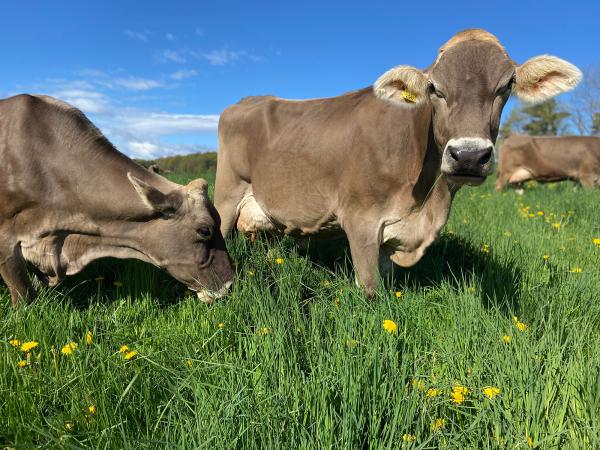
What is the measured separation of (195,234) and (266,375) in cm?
207

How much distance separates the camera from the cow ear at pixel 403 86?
3.20 meters

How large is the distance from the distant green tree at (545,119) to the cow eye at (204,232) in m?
49.9

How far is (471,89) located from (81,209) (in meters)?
3.21

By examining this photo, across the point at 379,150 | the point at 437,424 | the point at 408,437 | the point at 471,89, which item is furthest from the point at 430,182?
the point at 408,437

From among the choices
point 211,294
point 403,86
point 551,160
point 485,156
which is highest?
point 551,160

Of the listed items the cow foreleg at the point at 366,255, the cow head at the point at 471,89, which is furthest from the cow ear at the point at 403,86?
the cow foreleg at the point at 366,255

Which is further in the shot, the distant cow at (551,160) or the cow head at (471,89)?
the distant cow at (551,160)

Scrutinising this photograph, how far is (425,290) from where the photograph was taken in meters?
3.79

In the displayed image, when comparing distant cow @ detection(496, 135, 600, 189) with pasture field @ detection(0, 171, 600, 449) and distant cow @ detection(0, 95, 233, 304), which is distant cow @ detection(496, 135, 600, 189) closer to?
pasture field @ detection(0, 171, 600, 449)

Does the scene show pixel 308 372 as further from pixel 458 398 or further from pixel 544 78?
pixel 544 78

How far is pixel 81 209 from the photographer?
380 centimetres

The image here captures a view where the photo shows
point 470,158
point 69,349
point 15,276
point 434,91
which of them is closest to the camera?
point 69,349

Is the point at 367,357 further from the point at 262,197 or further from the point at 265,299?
the point at 262,197

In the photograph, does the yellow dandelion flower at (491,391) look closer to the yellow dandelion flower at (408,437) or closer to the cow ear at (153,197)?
the yellow dandelion flower at (408,437)
